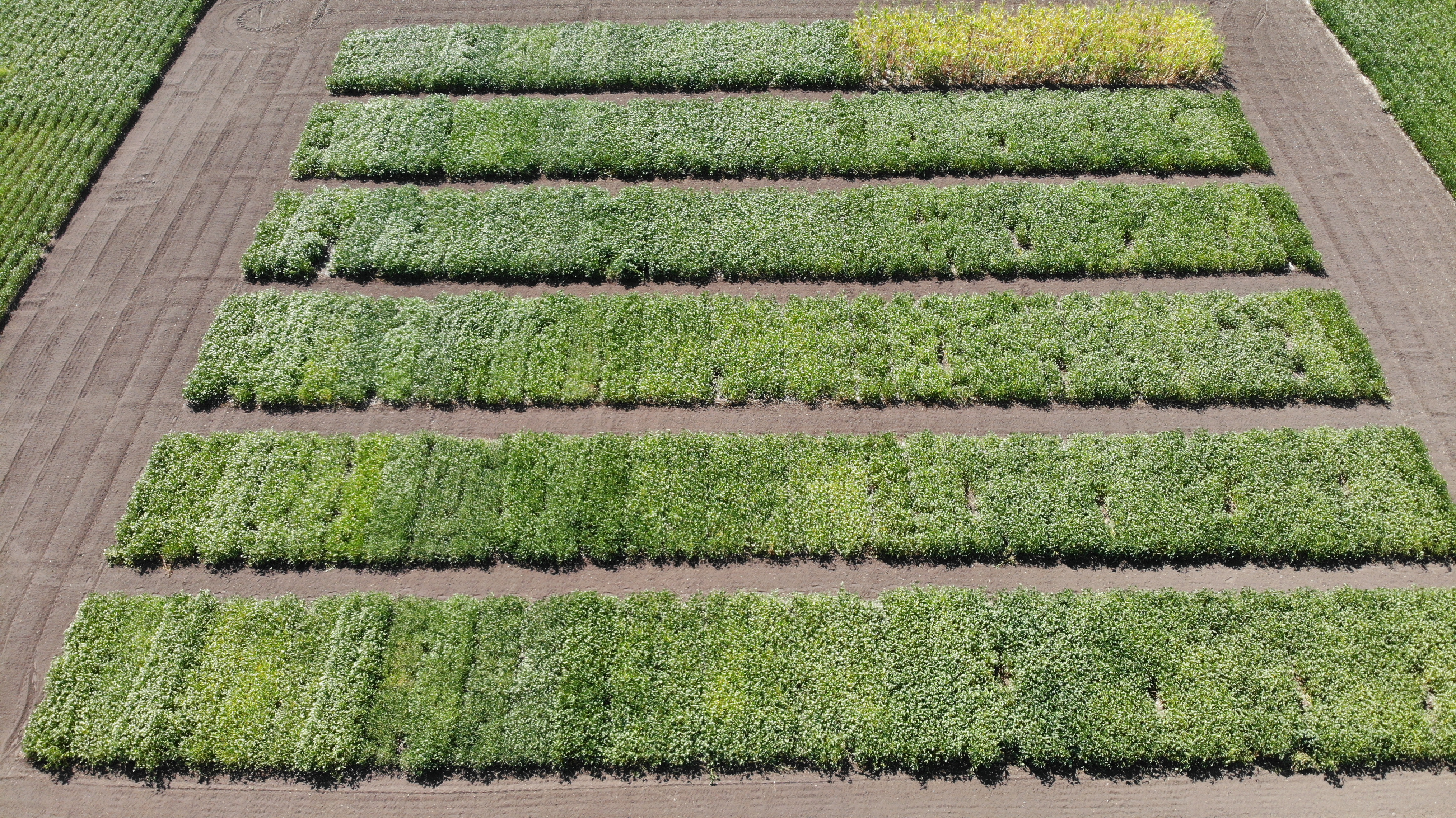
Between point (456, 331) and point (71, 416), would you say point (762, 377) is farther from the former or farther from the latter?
point (71, 416)

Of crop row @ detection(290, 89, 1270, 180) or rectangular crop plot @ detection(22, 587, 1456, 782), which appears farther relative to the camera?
crop row @ detection(290, 89, 1270, 180)

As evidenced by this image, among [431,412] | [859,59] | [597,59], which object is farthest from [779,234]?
[431,412]

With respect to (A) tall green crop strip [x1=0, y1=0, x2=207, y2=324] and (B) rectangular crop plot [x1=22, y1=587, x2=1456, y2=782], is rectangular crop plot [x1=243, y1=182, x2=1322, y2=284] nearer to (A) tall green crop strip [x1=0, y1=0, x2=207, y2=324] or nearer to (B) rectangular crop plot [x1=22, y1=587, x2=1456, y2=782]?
(A) tall green crop strip [x1=0, y1=0, x2=207, y2=324]

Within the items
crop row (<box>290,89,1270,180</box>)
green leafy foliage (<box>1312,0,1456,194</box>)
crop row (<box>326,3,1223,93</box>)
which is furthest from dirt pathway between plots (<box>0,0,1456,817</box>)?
crop row (<box>326,3,1223,93</box>)

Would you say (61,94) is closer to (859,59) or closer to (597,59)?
(597,59)

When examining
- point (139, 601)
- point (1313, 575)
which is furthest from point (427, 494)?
point (1313, 575)

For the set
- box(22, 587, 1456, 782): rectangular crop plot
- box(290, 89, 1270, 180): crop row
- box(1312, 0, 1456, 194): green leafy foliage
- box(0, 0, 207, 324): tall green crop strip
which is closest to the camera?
box(22, 587, 1456, 782): rectangular crop plot
